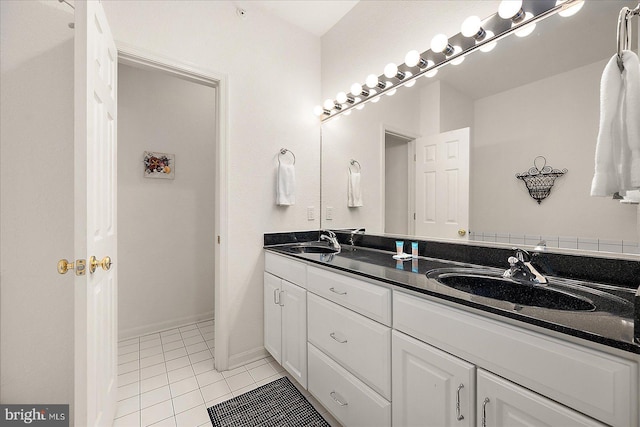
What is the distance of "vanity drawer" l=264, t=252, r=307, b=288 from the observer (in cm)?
164

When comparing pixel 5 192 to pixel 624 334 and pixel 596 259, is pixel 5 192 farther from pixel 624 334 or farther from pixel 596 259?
pixel 596 259

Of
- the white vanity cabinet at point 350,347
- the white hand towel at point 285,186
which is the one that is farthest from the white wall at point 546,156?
the white hand towel at point 285,186

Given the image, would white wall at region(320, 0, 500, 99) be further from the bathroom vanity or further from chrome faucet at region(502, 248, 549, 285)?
the bathroom vanity

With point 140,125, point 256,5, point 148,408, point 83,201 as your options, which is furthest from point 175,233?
point 256,5

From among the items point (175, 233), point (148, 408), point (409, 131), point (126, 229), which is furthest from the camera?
point (175, 233)

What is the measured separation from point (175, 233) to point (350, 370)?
217 cm

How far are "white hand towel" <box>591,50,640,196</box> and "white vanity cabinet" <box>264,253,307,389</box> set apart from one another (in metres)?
1.30

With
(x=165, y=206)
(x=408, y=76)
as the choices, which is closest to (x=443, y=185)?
(x=408, y=76)

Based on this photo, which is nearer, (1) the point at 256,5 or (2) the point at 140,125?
(1) the point at 256,5

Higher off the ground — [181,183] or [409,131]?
[409,131]

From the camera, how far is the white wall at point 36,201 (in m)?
1.31

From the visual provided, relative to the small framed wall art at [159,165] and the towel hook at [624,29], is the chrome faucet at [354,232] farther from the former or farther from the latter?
the small framed wall art at [159,165]

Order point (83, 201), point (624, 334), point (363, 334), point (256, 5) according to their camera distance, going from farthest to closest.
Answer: point (256, 5) < point (363, 334) < point (83, 201) < point (624, 334)

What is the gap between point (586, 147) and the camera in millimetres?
1061
